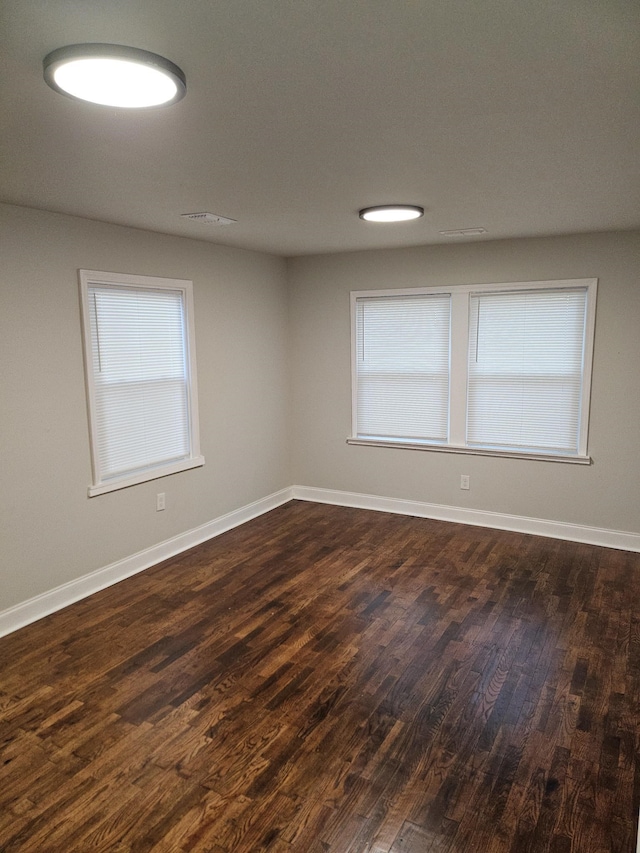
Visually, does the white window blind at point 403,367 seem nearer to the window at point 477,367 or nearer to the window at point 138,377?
the window at point 477,367

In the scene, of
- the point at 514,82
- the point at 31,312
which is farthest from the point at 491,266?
the point at 31,312

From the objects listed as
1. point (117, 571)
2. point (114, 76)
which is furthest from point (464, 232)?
point (117, 571)

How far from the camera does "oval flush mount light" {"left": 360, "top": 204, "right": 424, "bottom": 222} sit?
3273 mm

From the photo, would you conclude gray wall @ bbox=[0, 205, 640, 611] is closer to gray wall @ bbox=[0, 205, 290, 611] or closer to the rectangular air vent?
gray wall @ bbox=[0, 205, 290, 611]

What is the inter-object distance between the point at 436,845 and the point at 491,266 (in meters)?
4.05

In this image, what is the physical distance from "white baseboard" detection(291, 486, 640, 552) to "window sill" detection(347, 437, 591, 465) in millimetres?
512

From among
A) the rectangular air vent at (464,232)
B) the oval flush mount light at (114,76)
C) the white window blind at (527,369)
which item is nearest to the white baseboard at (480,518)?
the white window blind at (527,369)

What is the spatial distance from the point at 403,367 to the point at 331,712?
3.35 meters

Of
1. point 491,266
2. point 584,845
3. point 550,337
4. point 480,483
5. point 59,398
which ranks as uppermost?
point 491,266

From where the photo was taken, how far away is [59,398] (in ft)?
11.5

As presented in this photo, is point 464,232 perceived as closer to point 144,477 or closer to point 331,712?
point 144,477

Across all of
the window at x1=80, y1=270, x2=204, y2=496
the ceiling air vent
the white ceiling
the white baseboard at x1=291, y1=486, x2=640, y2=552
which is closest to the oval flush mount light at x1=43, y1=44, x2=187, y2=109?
the white ceiling

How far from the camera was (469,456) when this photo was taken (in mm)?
5023

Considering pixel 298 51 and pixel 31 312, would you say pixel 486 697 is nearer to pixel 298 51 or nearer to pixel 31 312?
pixel 298 51
